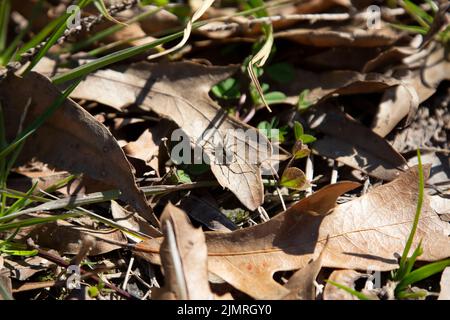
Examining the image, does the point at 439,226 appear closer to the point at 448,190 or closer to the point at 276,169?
the point at 448,190

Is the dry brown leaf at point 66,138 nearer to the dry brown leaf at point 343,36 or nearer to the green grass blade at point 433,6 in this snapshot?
the dry brown leaf at point 343,36

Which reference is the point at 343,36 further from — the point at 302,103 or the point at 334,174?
the point at 334,174

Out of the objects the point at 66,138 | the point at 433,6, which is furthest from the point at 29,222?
the point at 433,6

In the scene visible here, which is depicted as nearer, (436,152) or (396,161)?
(396,161)

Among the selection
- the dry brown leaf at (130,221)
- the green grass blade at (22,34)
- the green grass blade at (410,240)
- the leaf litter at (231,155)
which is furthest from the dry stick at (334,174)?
the green grass blade at (22,34)

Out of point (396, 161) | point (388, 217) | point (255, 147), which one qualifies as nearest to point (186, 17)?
point (255, 147)
